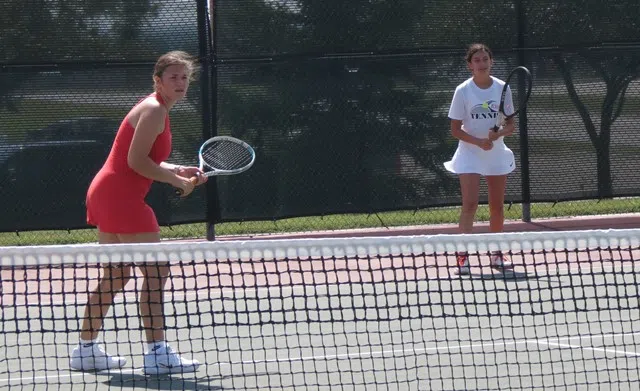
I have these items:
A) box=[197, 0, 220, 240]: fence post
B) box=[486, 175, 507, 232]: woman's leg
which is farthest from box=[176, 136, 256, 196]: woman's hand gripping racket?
box=[197, 0, 220, 240]: fence post

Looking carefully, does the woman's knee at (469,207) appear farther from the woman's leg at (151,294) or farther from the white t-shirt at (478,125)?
the woman's leg at (151,294)

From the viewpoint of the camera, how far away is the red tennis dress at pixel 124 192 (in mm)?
5758

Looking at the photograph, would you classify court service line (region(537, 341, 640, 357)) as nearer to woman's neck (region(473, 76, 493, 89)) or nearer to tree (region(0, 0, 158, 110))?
woman's neck (region(473, 76, 493, 89))

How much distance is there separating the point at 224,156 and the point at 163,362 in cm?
210

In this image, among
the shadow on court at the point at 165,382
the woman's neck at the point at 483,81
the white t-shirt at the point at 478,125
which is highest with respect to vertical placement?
the woman's neck at the point at 483,81

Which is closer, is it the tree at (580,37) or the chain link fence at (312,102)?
the chain link fence at (312,102)

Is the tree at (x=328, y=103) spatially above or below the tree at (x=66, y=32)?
below

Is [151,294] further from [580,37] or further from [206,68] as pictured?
[580,37]

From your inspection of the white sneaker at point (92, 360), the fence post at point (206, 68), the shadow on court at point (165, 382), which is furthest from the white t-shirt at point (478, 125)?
the white sneaker at point (92, 360)

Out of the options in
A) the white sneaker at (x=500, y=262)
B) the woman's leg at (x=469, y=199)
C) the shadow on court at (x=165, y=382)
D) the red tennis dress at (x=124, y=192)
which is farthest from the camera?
the woman's leg at (x=469, y=199)

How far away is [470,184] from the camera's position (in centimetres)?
887

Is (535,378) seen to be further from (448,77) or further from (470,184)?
(448,77)

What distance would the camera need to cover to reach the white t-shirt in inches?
348

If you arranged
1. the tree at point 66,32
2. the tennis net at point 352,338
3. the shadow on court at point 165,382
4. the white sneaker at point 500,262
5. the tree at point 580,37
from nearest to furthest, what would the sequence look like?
the tennis net at point 352,338
the shadow on court at point 165,382
the white sneaker at point 500,262
the tree at point 66,32
the tree at point 580,37
